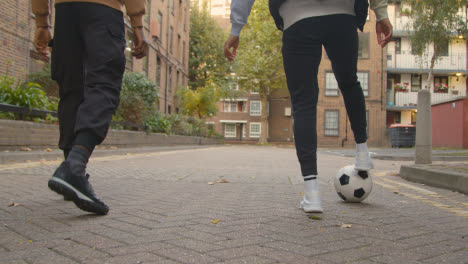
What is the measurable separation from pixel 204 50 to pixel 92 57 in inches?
1592

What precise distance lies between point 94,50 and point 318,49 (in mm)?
1534

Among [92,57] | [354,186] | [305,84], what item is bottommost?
[354,186]

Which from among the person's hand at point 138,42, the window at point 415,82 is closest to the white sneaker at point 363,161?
the person's hand at point 138,42

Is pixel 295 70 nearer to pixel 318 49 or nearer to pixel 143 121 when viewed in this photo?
pixel 318 49

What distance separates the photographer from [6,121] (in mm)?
6277

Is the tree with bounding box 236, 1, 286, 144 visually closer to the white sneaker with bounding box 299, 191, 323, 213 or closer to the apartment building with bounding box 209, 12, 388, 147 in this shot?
the apartment building with bounding box 209, 12, 388, 147

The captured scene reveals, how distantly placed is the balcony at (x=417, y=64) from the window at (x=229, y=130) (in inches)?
811

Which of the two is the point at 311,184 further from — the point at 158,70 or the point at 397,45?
the point at 397,45

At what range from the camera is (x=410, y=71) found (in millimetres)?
32844

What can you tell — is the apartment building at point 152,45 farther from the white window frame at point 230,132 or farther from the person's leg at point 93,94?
the white window frame at point 230,132

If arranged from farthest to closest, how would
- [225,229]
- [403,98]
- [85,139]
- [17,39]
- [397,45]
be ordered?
1. [397,45]
2. [403,98]
3. [17,39]
4. [85,139]
5. [225,229]

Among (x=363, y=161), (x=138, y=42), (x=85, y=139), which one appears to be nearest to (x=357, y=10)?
(x=363, y=161)

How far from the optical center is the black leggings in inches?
103

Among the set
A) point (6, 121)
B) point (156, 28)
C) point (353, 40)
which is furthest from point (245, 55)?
point (353, 40)
